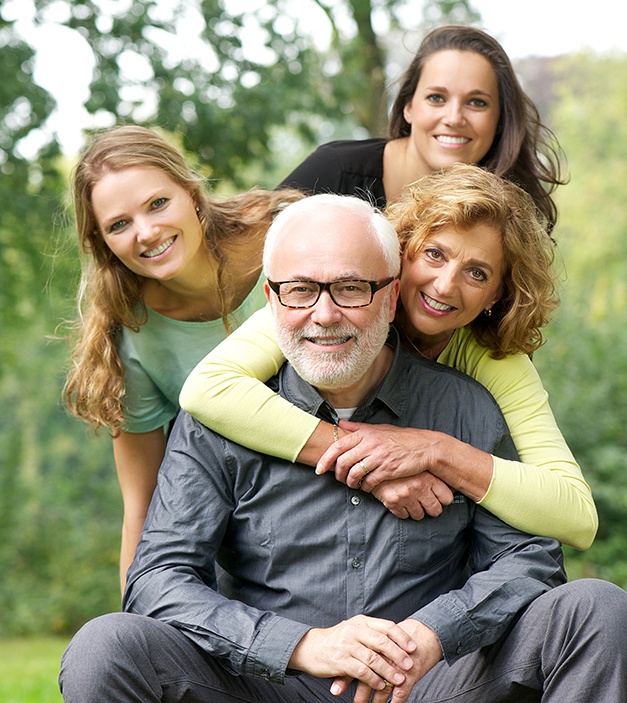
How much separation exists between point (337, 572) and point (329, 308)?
70 centimetres

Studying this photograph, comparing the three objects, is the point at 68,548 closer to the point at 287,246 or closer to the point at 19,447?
the point at 19,447

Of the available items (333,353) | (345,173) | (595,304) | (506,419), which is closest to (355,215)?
(333,353)

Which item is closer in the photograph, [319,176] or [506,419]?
[506,419]

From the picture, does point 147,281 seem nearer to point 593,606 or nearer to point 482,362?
point 482,362

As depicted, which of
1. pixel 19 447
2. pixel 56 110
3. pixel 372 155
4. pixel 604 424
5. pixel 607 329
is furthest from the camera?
pixel 19 447

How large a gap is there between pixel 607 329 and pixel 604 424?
146 cm

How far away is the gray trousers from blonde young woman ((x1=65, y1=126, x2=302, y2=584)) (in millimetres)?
1054

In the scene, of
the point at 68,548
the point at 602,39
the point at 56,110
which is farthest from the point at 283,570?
the point at 602,39

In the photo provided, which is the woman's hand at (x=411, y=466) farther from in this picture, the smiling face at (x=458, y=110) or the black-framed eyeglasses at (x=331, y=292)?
the smiling face at (x=458, y=110)

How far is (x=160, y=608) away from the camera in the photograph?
2535mm

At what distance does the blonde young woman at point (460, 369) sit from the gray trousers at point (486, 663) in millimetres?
325

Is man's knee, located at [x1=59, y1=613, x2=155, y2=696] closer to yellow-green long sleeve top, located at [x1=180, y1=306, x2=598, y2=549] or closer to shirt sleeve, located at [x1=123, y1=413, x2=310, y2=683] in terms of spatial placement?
shirt sleeve, located at [x1=123, y1=413, x2=310, y2=683]

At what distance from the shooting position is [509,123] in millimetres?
3578

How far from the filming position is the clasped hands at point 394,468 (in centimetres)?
266
